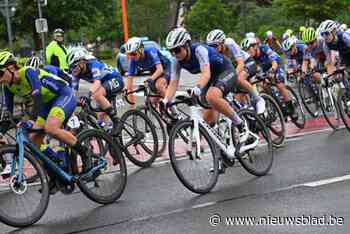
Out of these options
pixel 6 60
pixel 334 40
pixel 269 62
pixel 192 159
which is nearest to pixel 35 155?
pixel 6 60

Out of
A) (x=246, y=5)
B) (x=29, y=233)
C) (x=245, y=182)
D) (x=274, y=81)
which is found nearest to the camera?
(x=29, y=233)

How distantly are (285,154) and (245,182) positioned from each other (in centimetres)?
193

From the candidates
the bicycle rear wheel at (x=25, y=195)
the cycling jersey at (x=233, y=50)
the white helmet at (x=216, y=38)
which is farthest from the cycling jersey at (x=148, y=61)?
the bicycle rear wheel at (x=25, y=195)

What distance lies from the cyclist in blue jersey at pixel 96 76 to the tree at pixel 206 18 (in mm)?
41801

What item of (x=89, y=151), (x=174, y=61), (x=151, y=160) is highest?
(x=174, y=61)

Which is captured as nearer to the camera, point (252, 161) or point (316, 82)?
A: point (252, 161)

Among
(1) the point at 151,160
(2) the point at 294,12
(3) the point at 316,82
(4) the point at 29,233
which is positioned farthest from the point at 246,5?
(4) the point at 29,233

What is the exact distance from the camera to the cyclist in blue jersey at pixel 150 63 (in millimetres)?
10245

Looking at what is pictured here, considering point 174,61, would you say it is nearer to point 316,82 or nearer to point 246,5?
point 316,82

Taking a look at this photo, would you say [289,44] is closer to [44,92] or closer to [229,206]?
[229,206]

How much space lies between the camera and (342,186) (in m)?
7.50

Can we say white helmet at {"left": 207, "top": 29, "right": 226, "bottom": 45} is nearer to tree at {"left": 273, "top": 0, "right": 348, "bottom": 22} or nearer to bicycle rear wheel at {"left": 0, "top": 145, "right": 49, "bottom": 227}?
bicycle rear wheel at {"left": 0, "top": 145, "right": 49, "bottom": 227}

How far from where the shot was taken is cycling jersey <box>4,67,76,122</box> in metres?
7.01

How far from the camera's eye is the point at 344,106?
422 inches
